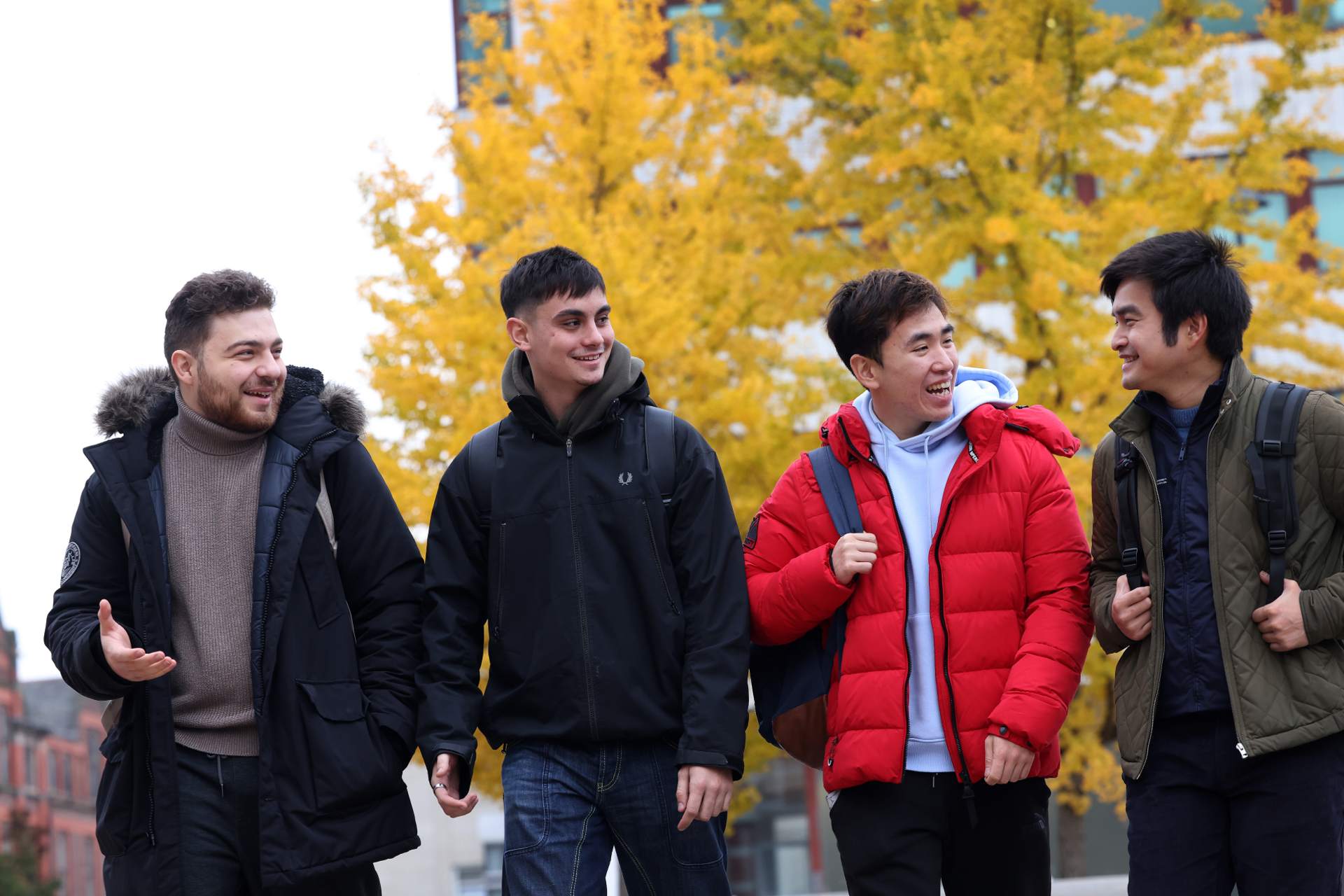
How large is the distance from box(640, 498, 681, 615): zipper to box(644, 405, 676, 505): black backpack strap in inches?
2.4

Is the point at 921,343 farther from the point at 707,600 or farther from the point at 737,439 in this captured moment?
the point at 737,439

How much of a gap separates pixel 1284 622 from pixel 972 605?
77cm

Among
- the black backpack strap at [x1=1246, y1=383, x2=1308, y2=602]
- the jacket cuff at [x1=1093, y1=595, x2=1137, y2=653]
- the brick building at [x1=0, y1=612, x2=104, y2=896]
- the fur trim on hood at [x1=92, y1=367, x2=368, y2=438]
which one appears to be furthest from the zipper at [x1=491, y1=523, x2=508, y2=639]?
the brick building at [x1=0, y1=612, x2=104, y2=896]

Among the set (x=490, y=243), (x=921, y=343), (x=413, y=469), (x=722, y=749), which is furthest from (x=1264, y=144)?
(x=722, y=749)

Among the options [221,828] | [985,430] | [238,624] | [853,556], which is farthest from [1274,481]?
Answer: [221,828]

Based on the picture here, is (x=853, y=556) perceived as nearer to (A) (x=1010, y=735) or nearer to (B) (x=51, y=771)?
(A) (x=1010, y=735)

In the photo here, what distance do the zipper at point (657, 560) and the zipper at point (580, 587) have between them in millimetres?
197

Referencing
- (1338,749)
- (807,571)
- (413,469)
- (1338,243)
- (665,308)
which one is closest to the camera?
(1338,749)

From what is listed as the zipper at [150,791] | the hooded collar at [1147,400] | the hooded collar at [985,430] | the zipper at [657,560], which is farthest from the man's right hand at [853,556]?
the zipper at [150,791]

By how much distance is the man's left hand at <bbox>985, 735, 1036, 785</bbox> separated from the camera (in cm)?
371

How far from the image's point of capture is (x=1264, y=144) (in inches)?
393

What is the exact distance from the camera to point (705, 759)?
388 centimetres

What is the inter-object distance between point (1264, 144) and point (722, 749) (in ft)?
25.7

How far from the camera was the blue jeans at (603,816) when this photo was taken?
3947mm
